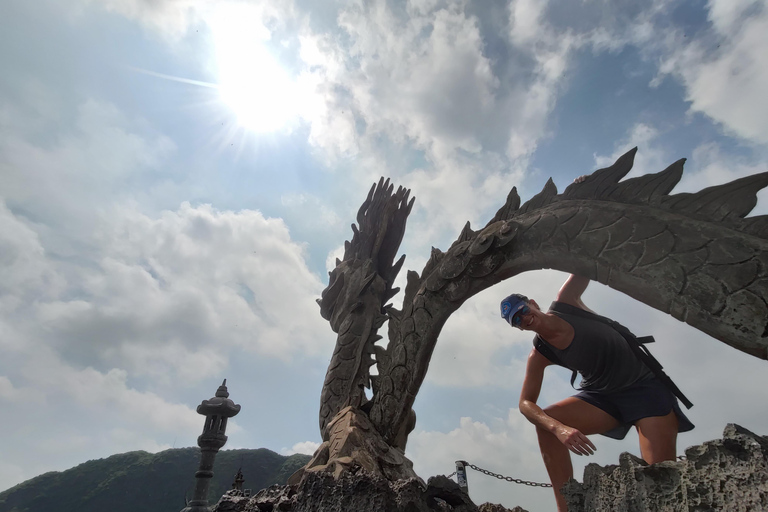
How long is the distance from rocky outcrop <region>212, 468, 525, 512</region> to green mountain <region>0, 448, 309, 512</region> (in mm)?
24532

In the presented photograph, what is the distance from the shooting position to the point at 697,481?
51.5 inches

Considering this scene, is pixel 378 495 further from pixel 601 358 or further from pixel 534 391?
pixel 601 358

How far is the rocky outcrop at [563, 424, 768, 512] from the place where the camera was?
119cm

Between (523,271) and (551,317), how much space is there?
2.49ft

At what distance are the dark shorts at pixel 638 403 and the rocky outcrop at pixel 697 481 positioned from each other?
34.6 inches

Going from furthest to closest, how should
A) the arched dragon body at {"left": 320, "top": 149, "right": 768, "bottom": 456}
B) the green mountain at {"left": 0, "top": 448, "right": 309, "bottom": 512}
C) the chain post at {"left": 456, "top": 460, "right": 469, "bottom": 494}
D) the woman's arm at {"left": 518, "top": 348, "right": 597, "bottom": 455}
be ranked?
the green mountain at {"left": 0, "top": 448, "right": 309, "bottom": 512} → the chain post at {"left": 456, "top": 460, "right": 469, "bottom": 494} → the arched dragon body at {"left": 320, "top": 149, "right": 768, "bottom": 456} → the woman's arm at {"left": 518, "top": 348, "right": 597, "bottom": 455}

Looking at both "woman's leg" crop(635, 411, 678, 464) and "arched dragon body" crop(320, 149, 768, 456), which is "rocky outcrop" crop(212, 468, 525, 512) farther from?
"arched dragon body" crop(320, 149, 768, 456)

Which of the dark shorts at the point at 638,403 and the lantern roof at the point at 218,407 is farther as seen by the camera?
the lantern roof at the point at 218,407

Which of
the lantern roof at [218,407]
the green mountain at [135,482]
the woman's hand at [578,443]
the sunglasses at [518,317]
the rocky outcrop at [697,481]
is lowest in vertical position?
the rocky outcrop at [697,481]

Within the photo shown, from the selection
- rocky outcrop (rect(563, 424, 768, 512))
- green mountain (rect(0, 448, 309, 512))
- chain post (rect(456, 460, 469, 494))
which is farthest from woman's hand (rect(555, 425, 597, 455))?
green mountain (rect(0, 448, 309, 512))

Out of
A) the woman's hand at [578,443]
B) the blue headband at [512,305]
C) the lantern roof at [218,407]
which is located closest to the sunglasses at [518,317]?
the blue headband at [512,305]

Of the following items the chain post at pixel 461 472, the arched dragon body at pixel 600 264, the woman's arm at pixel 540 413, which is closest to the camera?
the woman's arm at pixel 540 413

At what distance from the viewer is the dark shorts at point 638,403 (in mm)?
2238

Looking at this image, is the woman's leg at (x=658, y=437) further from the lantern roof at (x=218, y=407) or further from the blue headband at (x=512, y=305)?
the lantern roof at (x=218, y=407)
